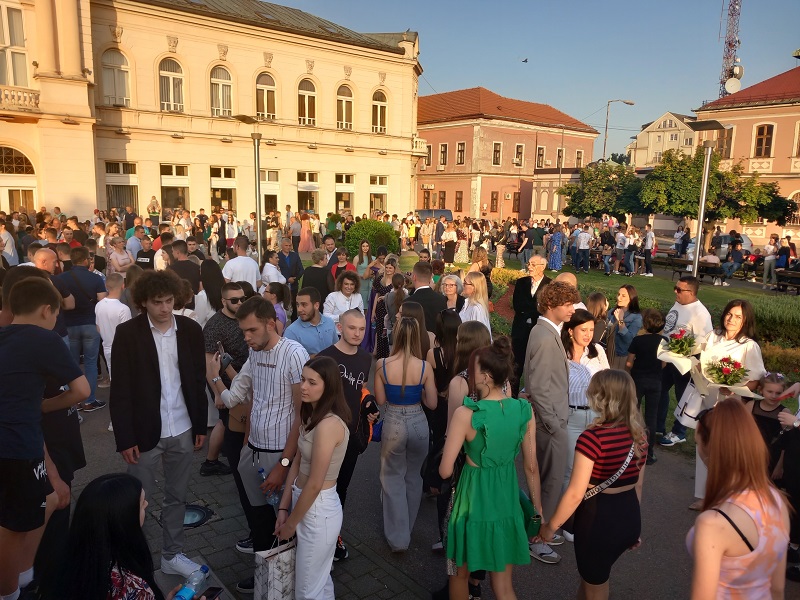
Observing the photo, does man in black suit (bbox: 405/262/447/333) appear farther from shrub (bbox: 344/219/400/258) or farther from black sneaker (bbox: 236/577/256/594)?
shrub (bbox: 344/219/400/258)

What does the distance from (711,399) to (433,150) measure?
171 ft

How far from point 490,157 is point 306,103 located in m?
23.4

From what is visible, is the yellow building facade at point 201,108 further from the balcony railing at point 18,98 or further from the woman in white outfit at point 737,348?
the woman in white outfit at point 737,348

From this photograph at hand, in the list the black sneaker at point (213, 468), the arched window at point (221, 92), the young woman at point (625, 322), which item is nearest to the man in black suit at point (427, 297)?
the young woman at point (625, 322)

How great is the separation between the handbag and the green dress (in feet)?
3.25

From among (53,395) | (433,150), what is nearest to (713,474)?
(53,395)

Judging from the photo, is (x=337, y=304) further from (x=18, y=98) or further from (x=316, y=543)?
(x=18, y=98)

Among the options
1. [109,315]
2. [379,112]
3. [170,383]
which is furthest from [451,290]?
[379,112]

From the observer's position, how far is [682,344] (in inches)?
239

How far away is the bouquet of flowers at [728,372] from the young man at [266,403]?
3.97 metres

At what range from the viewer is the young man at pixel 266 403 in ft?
13.0

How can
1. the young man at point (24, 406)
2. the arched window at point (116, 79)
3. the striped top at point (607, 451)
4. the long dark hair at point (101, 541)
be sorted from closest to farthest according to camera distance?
the long dark hair at point (101, 541), the striped top at point (607, 451), the young man at point (24, 406), the arched window at point (116, 79)

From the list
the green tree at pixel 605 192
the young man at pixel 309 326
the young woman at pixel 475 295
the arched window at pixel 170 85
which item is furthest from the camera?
the green tree at pixel 605 192

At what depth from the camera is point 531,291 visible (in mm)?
7359
